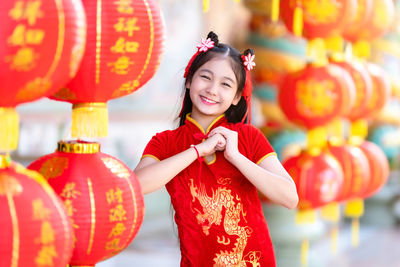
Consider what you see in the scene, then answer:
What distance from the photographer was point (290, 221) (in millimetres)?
3645

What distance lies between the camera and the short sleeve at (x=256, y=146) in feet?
5.11

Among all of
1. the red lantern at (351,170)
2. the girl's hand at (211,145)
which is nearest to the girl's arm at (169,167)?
→ the girl's hand at (211,145)

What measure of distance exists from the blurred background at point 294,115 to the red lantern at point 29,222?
0.64 metres

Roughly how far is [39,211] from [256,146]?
644 mm

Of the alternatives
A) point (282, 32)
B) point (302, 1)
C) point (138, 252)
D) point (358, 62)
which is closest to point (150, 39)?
point (302, 1)

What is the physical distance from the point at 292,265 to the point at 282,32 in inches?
49.1

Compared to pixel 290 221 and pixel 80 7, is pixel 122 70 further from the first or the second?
pixel 290 221

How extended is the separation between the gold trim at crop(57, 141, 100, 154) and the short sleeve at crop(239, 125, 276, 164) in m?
0.39

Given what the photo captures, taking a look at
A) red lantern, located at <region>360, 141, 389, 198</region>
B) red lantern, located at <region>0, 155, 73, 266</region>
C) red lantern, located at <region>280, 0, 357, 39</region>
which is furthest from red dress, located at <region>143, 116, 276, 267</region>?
red lantern, located at <region>360, 141, 389, 198</region>

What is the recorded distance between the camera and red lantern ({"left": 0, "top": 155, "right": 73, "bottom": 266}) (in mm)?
1026

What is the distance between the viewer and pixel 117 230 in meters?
1.30

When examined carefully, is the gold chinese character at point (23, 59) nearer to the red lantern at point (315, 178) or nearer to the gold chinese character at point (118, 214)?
the gold chinese character at point (118, 214)

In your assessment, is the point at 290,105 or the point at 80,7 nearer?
the point at 80,7

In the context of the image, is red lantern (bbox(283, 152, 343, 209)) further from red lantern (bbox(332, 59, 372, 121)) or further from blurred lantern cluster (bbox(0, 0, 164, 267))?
blurred lantern cluster (bbox(0, 0, 164, 267))
